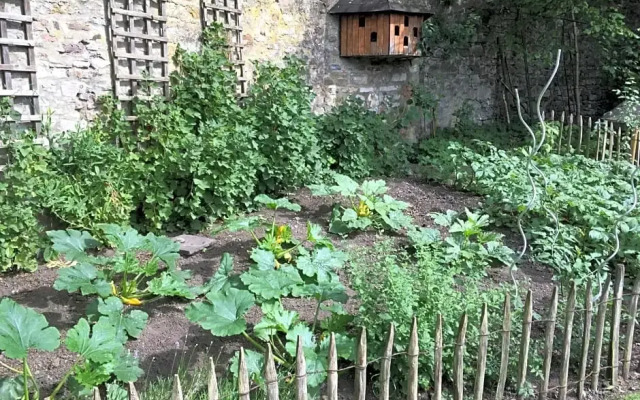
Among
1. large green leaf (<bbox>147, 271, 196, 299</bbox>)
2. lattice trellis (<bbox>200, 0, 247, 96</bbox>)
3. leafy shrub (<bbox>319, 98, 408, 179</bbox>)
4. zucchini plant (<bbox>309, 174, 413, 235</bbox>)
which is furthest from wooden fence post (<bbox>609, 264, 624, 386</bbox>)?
lattice trellis (<bbox>200, 0, 247, 96</bbox>)

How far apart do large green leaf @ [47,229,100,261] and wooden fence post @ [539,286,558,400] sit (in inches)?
112

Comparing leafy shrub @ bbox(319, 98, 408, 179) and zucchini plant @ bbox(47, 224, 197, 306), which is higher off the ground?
leafy shrub @ bbox(319, 98, 408, 179)

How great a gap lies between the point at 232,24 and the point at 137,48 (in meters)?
1.56

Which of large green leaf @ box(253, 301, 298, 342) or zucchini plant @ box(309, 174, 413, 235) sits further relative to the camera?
zucchini plant @ box(309, 174, 413, 235)

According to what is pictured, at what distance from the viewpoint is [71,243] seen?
160 inches

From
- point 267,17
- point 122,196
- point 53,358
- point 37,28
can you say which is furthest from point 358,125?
point 53,358

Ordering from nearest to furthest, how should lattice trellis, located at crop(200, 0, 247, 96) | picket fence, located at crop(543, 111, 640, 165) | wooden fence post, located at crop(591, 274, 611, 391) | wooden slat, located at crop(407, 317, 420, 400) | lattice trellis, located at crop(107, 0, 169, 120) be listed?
wooden slat, located at crop(407, 317, 420, 400) < wooden fence post, located at crop(591, 274, 611, 391) < lattice trellis, located at crop(107, 0, 169, 120) < lattice trellis, located at crop(200, 0, 247, 96) < picket fence, located at crop(543, 111, 640, 165)

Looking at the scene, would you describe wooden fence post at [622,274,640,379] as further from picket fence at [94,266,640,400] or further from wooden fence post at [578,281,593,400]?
wooden fence post at [578,281,593,400]

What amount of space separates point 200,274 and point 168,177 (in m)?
1.37

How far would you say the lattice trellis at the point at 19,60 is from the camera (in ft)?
16.6

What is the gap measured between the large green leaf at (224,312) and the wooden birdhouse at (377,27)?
6.34 meters

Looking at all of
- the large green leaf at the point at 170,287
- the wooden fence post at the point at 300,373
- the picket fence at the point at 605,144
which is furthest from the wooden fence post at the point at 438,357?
the picket fence at the point at 605,144

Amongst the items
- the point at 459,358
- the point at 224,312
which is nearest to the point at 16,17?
the point at 224,312

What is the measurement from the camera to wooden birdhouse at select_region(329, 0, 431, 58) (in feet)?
28.8
